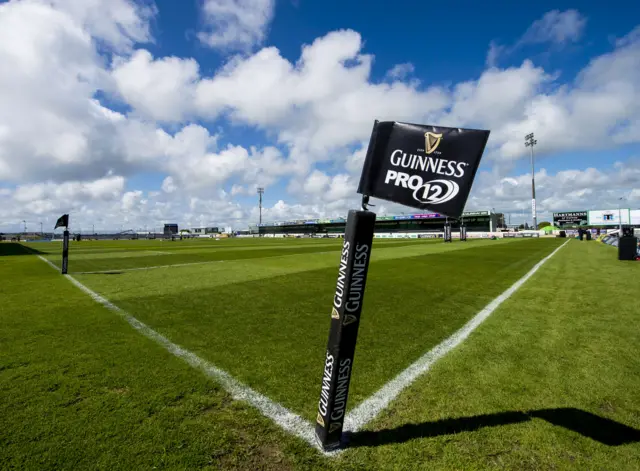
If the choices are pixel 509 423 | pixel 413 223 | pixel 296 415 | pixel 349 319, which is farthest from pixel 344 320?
pixel 413 223

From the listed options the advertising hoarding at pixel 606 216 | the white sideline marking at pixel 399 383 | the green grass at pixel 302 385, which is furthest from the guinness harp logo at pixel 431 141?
the advertising hoarding at pixel 606 216

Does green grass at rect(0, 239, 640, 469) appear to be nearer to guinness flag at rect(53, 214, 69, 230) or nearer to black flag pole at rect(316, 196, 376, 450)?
black flag pole at rect(316, 196, 376, 450)

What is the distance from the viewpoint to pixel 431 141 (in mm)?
2570

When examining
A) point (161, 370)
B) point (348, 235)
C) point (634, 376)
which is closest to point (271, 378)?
point (161, 370)

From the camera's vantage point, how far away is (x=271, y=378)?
4.09 metres

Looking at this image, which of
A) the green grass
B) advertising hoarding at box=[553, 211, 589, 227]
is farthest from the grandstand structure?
the green grass

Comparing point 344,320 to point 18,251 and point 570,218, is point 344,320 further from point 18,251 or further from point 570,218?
point 570,218

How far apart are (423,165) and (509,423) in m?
2.65

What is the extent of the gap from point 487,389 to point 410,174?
2898 mm

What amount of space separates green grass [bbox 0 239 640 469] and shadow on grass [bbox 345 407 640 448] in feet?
0.06

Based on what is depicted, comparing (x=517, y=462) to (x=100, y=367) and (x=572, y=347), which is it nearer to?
(x=572, y=347)

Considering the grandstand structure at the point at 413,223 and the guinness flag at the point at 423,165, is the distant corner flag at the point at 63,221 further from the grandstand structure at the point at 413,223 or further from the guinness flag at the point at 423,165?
the grandstand structure at the point at 413,223

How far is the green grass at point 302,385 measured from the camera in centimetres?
270

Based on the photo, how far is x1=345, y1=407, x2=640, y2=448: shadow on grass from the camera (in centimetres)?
289
